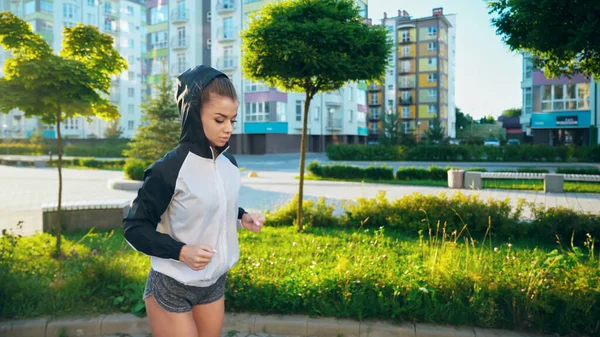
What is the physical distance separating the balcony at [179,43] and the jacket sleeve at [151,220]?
51.9 metres

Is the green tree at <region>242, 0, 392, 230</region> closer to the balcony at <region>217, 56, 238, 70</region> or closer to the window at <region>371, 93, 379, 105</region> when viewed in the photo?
the balcony at <region>217, 56, 238, 70</region>

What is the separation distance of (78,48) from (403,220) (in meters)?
5.64

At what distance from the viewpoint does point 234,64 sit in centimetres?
4775

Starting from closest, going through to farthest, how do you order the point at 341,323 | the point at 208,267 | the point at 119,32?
1. the point at 208,267
2. the point at 341,323
3. the point at 119,32

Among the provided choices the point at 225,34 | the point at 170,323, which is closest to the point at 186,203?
the point at 170,323

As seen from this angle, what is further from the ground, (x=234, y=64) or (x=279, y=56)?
(x=234, y=64)

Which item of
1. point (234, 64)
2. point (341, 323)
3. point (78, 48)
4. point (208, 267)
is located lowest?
point (341, 323)

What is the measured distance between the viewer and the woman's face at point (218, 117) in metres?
2.20

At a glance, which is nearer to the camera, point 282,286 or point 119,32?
point 282,286

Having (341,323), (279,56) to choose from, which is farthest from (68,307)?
(279,56)

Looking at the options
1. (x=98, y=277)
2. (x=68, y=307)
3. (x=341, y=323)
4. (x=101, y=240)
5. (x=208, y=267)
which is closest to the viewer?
(x=208, y=267)

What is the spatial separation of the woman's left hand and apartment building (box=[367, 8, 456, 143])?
69.7 metres

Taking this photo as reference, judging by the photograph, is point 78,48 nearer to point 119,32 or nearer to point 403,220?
point 403,220

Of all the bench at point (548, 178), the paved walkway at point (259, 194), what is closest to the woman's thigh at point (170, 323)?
Answer: the paved walkway at point (259, 194)
